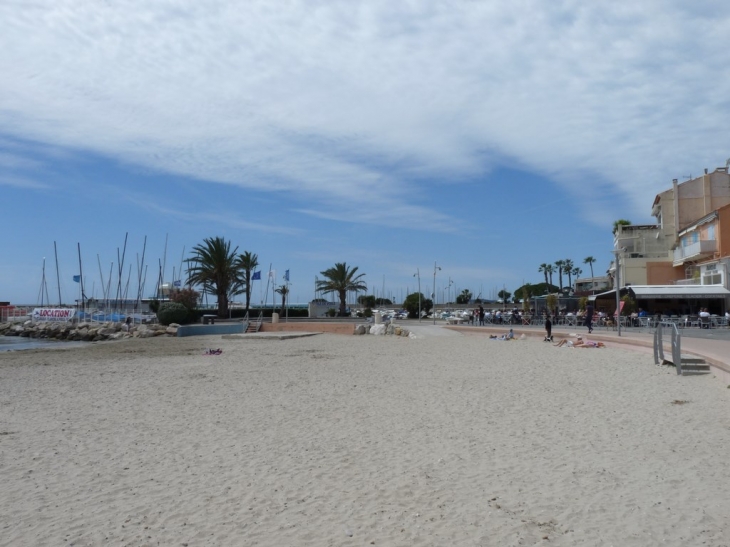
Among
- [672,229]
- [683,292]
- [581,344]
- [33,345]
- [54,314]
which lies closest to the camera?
[581,344]

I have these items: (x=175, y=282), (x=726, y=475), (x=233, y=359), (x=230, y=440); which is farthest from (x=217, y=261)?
(x=726, y=475)

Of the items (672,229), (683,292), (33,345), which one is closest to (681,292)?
(683,292)

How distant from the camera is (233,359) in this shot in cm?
2253

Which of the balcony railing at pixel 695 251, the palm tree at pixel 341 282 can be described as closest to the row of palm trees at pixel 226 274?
the palm tree at pixel 341 282

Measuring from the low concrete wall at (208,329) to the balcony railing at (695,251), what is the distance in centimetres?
3061

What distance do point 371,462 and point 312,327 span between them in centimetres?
3565

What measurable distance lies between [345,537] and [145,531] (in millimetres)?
1750

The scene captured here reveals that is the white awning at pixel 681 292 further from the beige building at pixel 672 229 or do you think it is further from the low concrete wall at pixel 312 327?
the low concrete wall at pixel 312 327

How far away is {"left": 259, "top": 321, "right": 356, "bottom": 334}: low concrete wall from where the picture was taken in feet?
136

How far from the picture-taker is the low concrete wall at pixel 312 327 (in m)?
41.3

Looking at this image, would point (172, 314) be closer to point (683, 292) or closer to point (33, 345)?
point (33, 345)

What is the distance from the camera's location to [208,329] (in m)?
43.2

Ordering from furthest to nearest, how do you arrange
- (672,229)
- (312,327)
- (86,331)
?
(672,229)
(86,331)
(312,327)

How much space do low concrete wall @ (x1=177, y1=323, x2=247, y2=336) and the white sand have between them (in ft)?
86.9
